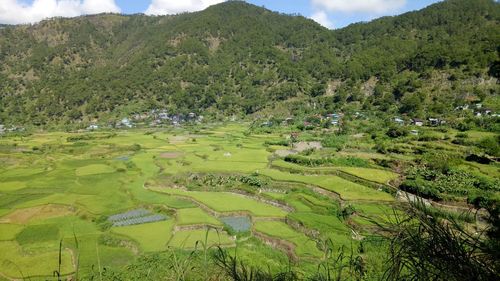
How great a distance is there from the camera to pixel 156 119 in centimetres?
10406

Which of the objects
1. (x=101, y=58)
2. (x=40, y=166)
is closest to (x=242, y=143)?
(x=40, y=166)

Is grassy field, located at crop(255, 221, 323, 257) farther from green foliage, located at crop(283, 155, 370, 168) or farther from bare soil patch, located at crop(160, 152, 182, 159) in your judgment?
bare soil patch, located at crop(160, 152, 182, 159)

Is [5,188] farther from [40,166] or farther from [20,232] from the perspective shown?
[20,232]

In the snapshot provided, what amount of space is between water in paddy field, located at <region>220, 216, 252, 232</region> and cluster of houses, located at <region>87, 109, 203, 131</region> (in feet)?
247

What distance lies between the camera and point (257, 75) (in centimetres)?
12681

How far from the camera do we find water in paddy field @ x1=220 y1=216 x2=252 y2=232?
918 inches

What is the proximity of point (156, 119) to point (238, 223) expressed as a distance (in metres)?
84.7

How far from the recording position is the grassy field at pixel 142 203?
19.7 metres

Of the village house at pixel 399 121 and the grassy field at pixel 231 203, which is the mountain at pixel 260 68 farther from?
the grassy field at pixel 231 203

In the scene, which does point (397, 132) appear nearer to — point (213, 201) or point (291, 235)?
point (213, 201)

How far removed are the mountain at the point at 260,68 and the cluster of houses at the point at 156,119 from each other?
12.6 feet

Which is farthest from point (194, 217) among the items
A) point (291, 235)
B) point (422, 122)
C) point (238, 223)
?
point (422, 122)

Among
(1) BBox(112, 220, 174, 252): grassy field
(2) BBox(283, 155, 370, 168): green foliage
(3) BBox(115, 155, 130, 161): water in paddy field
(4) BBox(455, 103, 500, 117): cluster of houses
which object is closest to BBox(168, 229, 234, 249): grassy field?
(1) BBox(112, 220, 174, 252): grassy field

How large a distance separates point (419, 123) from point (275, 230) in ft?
153
